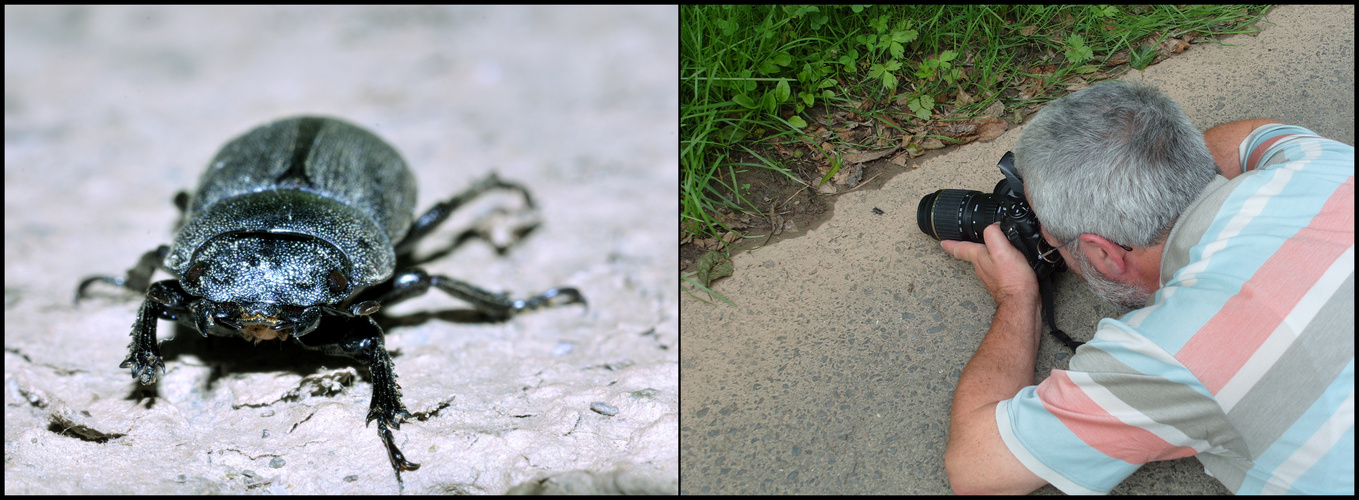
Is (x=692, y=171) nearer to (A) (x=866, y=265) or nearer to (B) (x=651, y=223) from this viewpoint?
(B) (x=651, y=223)

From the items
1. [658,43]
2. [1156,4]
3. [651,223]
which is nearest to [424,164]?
[651,223]

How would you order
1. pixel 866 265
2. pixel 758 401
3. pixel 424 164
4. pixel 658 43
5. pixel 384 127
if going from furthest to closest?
pixel 658 43 < pixel 384 127 < pixel 424 164 < pixel 866 265 < pixel 758 401

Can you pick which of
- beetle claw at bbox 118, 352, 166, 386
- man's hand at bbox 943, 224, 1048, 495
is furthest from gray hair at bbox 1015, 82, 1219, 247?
beetle claw at bbox 118, 352, 166, 386

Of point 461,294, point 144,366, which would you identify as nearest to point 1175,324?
point 461,294

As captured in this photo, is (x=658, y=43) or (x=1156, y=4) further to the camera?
(x=658, y=43)

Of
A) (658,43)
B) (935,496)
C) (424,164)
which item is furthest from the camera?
(658,43)

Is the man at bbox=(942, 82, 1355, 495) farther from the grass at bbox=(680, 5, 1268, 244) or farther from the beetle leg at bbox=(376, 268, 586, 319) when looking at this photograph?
the beetle leg at bbox=(376, 268, 586, 319)
